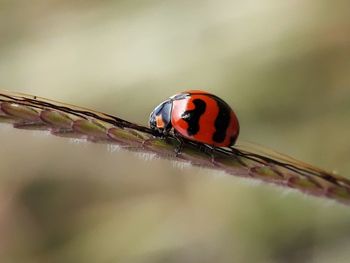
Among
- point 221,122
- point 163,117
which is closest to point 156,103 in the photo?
point 163,117

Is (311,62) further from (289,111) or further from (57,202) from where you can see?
(57,202)

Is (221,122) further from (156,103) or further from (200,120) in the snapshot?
(156,103)

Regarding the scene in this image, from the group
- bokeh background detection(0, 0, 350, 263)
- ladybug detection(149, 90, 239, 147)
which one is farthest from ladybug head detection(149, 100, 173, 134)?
bokeh background detection(0, 0, 350, 263)

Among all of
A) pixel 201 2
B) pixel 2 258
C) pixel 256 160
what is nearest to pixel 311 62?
pixel 201 2

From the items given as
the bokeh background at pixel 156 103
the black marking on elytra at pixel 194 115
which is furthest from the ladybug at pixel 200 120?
the bokeh background at pixel 156 103

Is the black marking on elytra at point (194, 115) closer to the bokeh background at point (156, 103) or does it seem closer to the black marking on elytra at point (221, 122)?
the black marking on elytra at point (221, 122)

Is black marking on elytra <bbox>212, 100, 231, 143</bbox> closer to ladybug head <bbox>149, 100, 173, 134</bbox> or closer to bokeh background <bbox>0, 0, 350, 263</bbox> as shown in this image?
ladybug head <bbox>149, 100, 173, 134</bbox>
